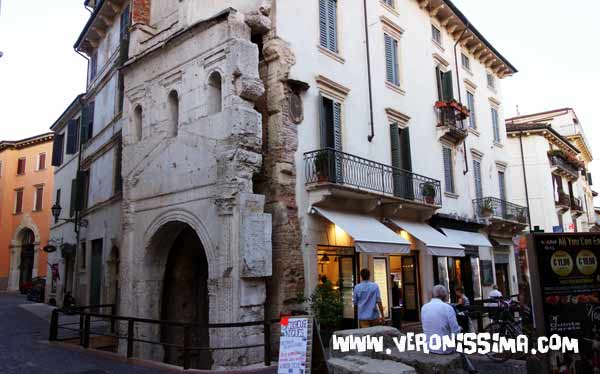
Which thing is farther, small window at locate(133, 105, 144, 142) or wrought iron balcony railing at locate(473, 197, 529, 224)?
wrought iron balcony railing at locate(473, 197, 529, 224)

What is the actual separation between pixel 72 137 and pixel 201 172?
15.7 metres

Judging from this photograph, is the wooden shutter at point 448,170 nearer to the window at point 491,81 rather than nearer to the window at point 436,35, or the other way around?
the window at point 436,35

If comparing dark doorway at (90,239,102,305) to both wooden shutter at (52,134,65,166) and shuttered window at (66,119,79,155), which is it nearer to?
shuttered window at (66,119,79,155)

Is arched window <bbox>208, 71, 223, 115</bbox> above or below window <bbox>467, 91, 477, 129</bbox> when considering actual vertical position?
below

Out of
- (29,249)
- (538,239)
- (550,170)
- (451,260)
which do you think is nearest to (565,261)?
(538,239)

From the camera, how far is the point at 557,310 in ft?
20.2

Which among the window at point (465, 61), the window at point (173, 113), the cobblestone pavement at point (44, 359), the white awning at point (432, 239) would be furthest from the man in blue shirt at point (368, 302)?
the window at point (465, 61)

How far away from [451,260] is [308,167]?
924 cm

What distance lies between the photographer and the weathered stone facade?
10109 millimetres

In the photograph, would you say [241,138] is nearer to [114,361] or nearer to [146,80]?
[146,80]

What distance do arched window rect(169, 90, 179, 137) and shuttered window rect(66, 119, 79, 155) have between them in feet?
41.5

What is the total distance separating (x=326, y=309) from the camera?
35.4 ft

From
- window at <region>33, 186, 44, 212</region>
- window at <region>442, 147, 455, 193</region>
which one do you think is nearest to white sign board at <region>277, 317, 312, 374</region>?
window at <region>442, 147, 455, 193</region>

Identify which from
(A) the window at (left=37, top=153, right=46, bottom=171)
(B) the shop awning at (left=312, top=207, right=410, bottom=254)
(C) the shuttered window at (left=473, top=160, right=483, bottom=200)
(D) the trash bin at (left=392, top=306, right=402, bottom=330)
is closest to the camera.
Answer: (B) the shop awning at (left=312, top=207, right=410, bottom=254)
